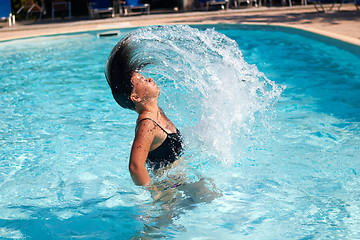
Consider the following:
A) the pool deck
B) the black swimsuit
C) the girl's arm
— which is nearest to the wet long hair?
the girl's arm

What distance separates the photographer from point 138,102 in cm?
262

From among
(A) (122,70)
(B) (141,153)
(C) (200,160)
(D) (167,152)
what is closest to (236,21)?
(C) (200,160)

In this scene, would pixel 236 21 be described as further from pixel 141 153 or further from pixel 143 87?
pixel 141 153

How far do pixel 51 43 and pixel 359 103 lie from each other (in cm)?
906

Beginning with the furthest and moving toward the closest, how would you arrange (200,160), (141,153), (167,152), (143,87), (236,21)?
(236,21) < (200,160) < (167,152) < (143,87) < (141,153)

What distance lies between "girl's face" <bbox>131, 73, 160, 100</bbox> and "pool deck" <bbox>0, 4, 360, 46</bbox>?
768 cm

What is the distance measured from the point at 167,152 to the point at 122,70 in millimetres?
635

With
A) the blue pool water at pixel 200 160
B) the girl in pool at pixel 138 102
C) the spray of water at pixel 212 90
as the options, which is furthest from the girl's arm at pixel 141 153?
the spray of water at pixel 212 90

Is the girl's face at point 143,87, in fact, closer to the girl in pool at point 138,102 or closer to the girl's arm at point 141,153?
the girl in pool at point 138,102

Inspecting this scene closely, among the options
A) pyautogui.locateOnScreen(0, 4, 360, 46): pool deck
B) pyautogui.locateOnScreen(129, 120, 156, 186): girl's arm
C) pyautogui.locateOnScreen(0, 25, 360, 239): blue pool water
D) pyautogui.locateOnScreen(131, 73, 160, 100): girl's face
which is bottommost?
pyautogui.locateOnScreen(0, 25, 360, 239): blue pool water

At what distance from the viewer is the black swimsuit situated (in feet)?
8.98

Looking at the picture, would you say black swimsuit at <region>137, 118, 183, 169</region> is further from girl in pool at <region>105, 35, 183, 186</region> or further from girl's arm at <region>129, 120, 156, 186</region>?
girl's arm at <region>129, 120, 156, 186</region>

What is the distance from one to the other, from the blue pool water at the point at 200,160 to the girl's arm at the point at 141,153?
0.39m

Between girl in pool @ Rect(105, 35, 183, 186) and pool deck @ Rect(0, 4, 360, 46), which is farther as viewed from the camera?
pool deck @ Rect(0, 4, 360, 46)
